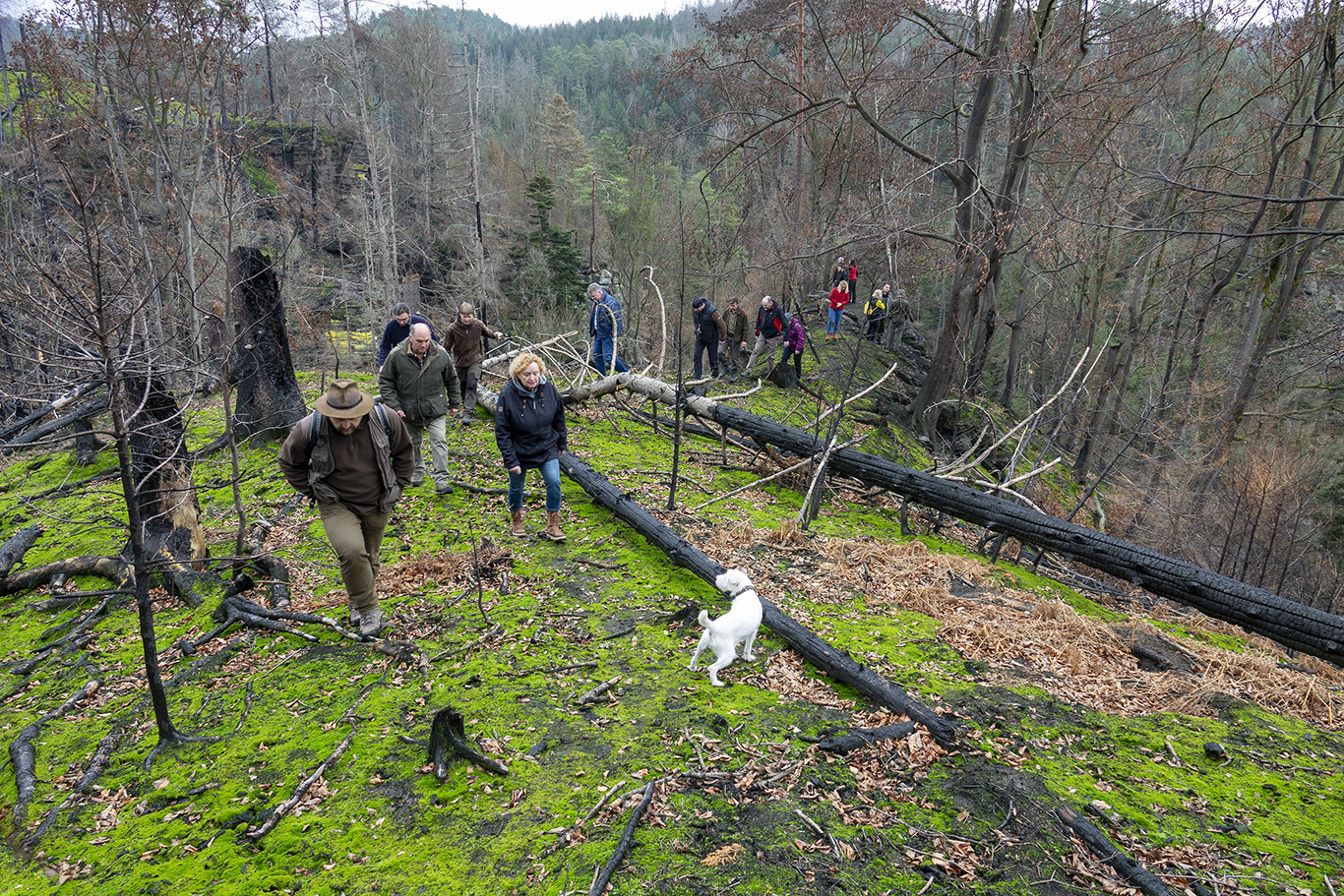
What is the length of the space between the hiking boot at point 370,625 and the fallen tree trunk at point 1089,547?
5.51 meters

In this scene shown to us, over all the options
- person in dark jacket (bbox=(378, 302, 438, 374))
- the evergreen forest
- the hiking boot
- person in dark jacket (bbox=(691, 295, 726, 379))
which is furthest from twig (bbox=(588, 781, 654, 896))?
person in dark jacket (bbox=(691, 295, 726, 379))

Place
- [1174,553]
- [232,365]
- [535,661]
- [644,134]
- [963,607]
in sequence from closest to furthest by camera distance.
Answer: [535,661]
[963,607]
[232,365]
[644,134]
[1174,553]

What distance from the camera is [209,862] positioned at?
2.93m

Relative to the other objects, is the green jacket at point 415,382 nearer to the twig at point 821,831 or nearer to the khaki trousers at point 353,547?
the khaki trousers at point 353,547

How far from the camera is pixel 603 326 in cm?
1150

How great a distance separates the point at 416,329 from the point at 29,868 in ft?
17.0

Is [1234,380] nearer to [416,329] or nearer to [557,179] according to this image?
[416,329]

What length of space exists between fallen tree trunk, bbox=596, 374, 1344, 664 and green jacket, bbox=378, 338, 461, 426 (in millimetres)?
3945

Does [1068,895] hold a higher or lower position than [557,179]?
lower

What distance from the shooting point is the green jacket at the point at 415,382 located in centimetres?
703

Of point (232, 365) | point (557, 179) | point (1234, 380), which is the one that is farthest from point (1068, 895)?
point (557, 179)

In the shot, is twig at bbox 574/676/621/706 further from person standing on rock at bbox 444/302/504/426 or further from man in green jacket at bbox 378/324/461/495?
person standing on rock at bbox 444/302/504/426

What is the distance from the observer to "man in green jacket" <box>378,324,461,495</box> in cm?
698

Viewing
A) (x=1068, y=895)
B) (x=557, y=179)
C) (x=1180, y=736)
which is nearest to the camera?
(x=1068, y=895)
